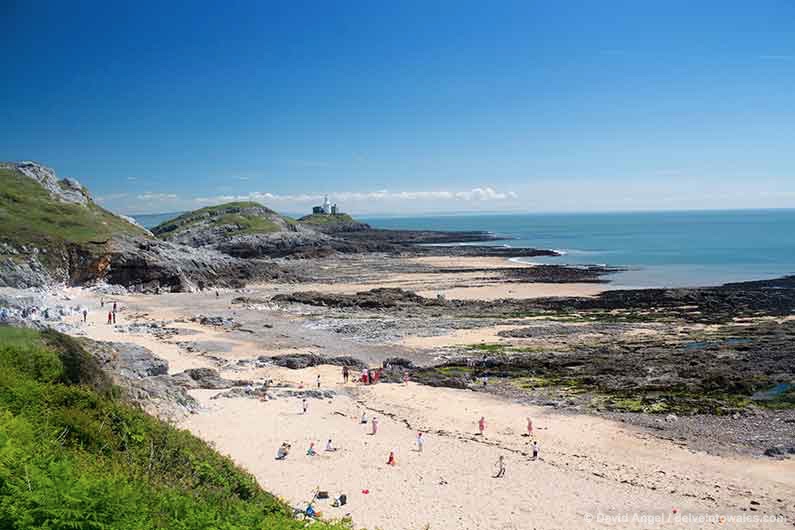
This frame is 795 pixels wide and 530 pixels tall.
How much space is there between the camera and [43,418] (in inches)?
406

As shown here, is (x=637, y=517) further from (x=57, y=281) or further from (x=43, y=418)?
(x=57, y=281)

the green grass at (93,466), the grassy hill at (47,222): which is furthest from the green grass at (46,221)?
the green grass at (93,466)

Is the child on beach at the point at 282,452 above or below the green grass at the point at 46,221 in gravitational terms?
below

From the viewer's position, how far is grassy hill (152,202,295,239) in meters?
103

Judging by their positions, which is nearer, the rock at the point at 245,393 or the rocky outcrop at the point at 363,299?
the rock at the point at 245,393

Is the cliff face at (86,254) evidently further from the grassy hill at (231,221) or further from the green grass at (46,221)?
the grassy hill at (231,221)

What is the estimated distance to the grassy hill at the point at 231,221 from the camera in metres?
103

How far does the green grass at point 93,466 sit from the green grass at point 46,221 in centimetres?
4136

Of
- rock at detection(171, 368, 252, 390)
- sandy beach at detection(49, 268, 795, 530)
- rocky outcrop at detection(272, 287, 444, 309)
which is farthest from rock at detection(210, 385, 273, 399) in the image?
rocky outcrop at detection(272, 287, 444, 309)

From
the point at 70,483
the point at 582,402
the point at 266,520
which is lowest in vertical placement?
the point at 582,402

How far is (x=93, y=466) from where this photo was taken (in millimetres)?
8820

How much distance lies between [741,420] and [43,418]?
71.9 ft

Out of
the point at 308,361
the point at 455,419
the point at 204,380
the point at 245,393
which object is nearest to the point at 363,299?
the point at 308,361

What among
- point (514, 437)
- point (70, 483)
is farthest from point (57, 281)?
point (70, 483)
